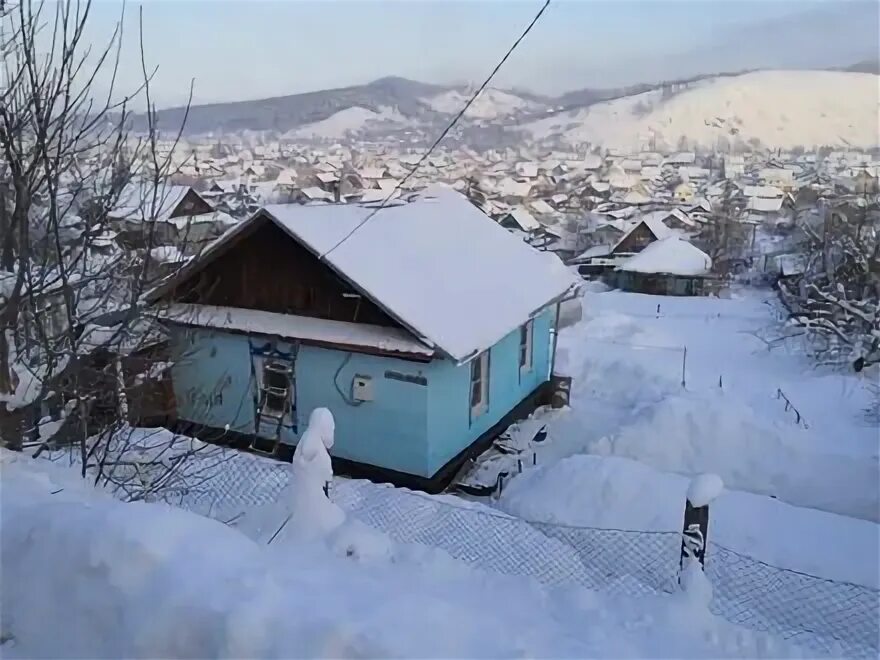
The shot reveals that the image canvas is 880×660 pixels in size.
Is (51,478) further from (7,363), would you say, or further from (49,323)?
(49,323)

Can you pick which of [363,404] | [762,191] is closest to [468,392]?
[363,404]

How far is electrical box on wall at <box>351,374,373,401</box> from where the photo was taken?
10.1m

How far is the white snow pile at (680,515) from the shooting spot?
7836 millimetres

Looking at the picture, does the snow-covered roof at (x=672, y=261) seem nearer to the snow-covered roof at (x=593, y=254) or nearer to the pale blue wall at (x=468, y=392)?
the snow-covered roof at (x=593, y=254)

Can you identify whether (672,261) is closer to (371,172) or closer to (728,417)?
(728,417)

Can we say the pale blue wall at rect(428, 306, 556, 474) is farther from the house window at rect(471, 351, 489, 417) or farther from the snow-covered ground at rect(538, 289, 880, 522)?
the snow-covered ground at rect(538, 289, 880, 522)

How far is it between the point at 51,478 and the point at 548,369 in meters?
10.6

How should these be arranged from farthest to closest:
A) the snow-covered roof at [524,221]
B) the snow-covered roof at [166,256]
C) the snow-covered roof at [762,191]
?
the snow-covered roof at [762,191] < the snow-covered roof at [524,221] < the snow-covered roof at [166,256]

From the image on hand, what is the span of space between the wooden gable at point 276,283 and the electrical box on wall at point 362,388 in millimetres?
815

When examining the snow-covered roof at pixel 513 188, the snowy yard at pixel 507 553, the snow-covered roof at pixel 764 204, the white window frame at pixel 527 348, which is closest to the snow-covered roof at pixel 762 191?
the snow-covered roof at pixel 764 204

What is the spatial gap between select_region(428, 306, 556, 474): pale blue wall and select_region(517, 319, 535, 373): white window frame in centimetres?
9

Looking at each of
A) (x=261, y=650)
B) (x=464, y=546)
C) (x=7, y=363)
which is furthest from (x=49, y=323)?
(x=261, y=650)

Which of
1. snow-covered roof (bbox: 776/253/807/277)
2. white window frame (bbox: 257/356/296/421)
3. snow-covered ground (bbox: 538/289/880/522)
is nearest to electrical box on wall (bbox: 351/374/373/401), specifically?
white window frame (bbox: 257/356/296/421)

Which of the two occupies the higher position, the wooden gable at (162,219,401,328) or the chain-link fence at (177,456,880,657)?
the wooden gable at (162,219,401,328)
